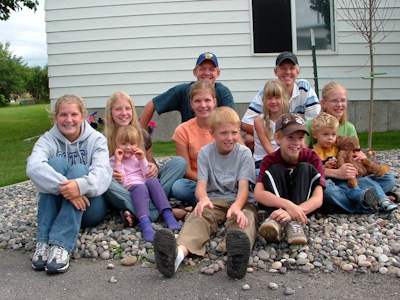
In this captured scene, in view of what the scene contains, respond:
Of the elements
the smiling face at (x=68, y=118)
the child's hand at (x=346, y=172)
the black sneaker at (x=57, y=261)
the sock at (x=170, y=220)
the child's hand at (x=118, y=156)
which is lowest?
the black sneaker at (x=57, y=261)

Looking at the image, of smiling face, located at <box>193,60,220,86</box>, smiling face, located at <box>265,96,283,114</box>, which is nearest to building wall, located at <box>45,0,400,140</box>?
smiling face, located at <box>193,60,220,86</box>

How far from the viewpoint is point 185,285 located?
246 centimetres

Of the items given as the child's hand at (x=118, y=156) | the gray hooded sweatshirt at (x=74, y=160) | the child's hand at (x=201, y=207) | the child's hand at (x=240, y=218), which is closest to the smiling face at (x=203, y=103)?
the child's hand at (x=118, y=156)

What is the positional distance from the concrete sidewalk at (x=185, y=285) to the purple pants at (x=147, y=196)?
64 cm

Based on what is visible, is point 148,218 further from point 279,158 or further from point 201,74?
point 201,74

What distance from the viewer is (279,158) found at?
3199 millimetres

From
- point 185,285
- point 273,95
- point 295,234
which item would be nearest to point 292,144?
point 295,234

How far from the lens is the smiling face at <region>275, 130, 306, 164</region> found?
3.04m

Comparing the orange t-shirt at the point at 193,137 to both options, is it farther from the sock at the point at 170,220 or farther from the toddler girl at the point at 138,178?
the sock at the point at 170,220

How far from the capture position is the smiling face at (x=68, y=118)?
3182mm

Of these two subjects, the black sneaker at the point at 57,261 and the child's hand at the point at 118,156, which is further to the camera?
the child's hand at the point at 118,156

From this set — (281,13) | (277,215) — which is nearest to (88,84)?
(281,13)

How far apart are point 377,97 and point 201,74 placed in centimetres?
568

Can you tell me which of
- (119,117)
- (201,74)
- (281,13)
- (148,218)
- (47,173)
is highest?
(281,13)
